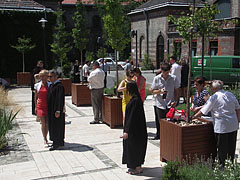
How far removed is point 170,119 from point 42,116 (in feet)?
9.94

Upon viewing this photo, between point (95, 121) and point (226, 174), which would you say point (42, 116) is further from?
point (226, 174)

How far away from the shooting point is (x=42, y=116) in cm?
728

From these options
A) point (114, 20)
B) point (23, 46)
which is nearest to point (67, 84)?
point (114, 20)

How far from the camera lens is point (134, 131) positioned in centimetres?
550

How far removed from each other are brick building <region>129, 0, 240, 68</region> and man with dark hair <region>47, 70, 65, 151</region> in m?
20.2

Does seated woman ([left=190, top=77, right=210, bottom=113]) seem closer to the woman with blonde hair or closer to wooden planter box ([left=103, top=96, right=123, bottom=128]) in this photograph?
wooden planter box ([left=103, top=96, right=123, bottom=128])

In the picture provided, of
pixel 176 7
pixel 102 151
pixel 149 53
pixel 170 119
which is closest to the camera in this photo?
pixel 170 119

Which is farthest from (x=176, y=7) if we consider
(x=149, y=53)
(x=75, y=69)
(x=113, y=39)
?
(x=113, y=39)

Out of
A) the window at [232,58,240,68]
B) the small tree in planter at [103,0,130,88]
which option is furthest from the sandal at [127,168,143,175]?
the window at [232,58,240,68]

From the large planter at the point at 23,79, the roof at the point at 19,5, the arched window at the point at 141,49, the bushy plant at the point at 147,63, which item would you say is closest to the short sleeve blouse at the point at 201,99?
the large planter at the point at 23,79

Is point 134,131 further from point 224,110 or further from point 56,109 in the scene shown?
point 56,109

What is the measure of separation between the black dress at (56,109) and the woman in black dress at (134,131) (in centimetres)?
211

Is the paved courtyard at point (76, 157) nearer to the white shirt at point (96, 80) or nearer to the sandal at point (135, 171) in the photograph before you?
the sandal at point (135, 171)

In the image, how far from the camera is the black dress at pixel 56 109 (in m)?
7.06
